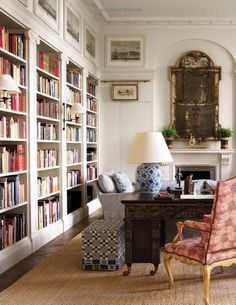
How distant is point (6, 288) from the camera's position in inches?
182

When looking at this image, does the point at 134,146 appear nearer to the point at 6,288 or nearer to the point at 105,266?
the point at 105,266

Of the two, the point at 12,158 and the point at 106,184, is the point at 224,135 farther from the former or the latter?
the point at 12,158

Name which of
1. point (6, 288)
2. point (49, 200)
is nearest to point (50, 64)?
point (49, 200)

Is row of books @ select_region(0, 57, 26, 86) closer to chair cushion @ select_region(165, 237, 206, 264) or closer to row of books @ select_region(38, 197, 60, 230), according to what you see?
row of books @ select_region(38, 197, 60, 230)

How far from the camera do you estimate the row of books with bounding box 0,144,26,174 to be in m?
5.32

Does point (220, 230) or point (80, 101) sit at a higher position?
point (80, 101)

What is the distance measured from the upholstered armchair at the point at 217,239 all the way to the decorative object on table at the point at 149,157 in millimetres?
1146

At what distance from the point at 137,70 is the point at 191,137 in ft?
6.19

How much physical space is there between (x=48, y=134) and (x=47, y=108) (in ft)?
1.19

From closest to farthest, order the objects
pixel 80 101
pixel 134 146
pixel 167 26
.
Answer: pixel 134 146, pixel 80 101, pixel 167 26

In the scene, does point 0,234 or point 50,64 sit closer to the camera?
point 0,234

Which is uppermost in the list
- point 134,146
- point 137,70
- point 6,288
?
point 137,70

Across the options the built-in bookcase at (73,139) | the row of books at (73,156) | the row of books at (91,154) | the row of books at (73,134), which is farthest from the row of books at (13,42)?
the row of books at (91,154)

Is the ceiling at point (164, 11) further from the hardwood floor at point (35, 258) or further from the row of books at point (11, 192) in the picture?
the row of books at point (11, 192)
